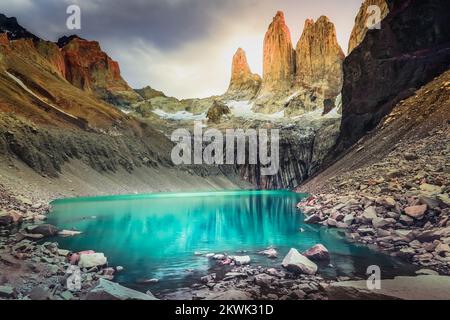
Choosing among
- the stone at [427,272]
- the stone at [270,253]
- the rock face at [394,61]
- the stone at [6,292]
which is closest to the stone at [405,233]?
the stone at [427,272]

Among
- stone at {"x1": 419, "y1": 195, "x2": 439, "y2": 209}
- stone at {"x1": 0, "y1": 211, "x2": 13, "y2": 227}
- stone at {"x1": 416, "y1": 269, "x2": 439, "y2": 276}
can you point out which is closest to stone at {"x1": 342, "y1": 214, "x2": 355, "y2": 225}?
stone at {"x1": 419, "y1": 195, "x2": 439, "y2": 209}

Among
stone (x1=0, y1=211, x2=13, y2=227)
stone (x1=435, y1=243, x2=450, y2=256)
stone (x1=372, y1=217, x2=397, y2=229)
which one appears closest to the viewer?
stone (x1=435, y1=243, x2=450, y2=256)

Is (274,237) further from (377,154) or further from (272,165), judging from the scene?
(272,165)

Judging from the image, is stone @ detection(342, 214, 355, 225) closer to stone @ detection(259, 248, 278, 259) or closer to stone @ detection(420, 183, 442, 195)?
stone @ detection(420, 183, 442, 195)

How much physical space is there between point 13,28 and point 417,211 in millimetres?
202001

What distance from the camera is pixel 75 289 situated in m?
12.8

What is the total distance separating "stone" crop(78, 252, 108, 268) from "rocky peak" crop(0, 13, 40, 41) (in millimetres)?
184543

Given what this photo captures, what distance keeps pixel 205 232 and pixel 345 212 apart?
39.1ft

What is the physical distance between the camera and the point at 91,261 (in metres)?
16.6

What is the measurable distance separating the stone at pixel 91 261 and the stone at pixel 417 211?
18175mm

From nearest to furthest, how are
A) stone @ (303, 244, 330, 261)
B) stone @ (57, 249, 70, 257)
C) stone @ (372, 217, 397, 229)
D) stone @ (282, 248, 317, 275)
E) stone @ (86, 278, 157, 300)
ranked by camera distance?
stone @ (86, 278, 157, 300)
stone @ (282, 248, 317, 275)
stone @ (303, 244, 330, 261)
stone @ (57, 249, 70, 257)
stone @ (372, 217, 397, 229)

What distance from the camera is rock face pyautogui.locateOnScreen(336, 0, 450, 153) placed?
2916 inches

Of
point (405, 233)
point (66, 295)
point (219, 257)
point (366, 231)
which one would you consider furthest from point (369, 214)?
point (66, 295)
